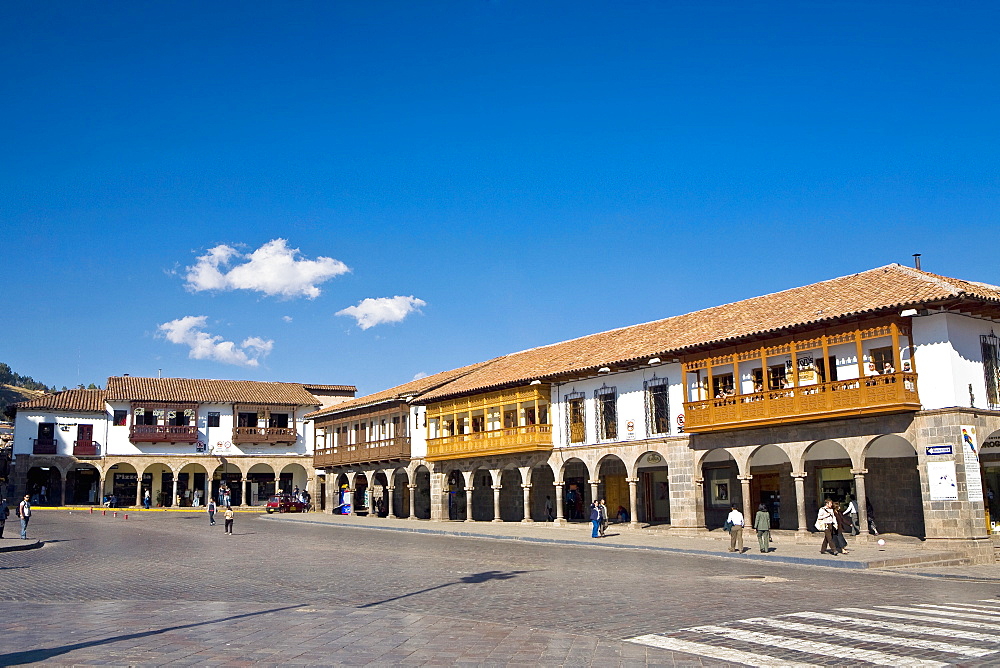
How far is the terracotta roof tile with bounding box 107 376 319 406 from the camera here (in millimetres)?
57312

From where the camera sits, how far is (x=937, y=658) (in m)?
8.71

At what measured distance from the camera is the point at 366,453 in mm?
47594

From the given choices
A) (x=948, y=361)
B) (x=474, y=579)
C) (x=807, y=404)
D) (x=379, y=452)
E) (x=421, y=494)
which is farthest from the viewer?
(x=421, y=494)

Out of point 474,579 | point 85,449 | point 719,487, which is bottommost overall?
point 474,579

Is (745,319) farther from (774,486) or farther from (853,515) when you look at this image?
(853,515)

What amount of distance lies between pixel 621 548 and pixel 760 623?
15403mm

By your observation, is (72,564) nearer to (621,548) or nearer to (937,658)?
(621,548)

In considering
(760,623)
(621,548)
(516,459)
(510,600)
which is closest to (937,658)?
(760,623)

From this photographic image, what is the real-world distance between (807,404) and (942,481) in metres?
4.00

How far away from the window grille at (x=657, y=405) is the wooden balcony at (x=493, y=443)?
5.58 metres

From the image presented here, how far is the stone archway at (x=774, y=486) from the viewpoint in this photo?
93.6ft

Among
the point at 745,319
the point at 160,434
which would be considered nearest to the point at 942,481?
the point at 745,319

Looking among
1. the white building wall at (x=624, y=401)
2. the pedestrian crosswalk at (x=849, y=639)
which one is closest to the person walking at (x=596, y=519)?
the white building wall at (x=624, y=401)

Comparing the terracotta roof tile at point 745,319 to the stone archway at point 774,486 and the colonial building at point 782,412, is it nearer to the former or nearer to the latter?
the colonial building at point 782,412
